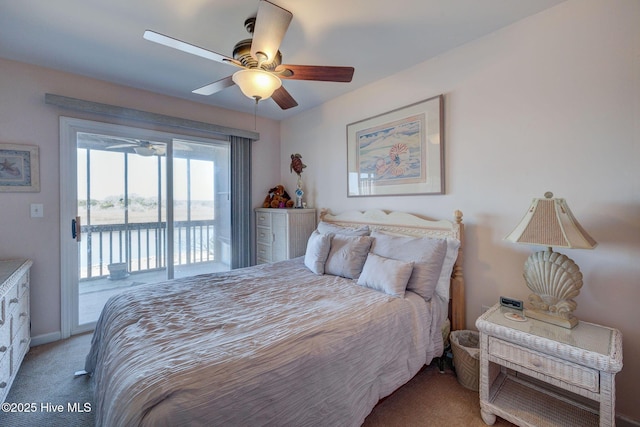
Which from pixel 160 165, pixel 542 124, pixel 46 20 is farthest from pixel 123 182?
pixel 542 124

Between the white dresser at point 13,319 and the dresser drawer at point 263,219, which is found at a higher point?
the dresser drawer at point 263,219

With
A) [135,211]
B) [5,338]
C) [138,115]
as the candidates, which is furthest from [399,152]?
[5,338]

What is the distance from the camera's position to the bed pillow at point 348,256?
2.37 m

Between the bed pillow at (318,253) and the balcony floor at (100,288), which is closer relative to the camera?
the bed pillow at (318,253)

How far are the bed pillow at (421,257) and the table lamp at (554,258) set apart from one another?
0.53 metres

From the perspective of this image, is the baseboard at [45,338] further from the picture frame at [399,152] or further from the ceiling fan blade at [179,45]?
the picture frame at [399,152]

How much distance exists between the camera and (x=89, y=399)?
1.86 metres

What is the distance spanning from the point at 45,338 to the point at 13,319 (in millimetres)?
882

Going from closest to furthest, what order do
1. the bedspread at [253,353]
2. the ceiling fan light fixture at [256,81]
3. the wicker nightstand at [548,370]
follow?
1. the bedspread at [253,353]
2. the wicker nightstand at [548,370]
3. the ceiling fan light fixture at [256,81]

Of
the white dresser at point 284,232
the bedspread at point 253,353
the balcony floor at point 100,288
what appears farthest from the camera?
the white dresser at point 284,232

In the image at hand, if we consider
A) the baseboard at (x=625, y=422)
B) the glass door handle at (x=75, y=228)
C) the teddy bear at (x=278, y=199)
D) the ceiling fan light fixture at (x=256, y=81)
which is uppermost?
the ceiling fan light fixture at (x=256, y=81)

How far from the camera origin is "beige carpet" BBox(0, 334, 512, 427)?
1.65 metres

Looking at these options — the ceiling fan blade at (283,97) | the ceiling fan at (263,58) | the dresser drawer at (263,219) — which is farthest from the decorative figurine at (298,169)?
the ceiling fan at (263,58)

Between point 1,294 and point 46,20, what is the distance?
6.22 feet
